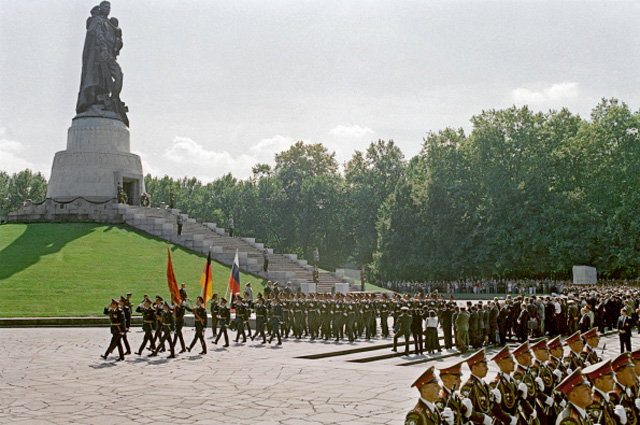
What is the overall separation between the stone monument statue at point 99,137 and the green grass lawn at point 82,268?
4.94 meters

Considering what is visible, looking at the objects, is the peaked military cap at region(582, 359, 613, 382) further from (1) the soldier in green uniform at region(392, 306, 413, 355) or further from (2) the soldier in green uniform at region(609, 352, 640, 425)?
(1) the soldier in green uniform at region(392, 306, 413, 355)

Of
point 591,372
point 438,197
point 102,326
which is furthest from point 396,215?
point 591,372

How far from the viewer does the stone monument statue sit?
44.4 meters

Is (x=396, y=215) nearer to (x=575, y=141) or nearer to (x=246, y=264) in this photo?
(x=575, y=141)

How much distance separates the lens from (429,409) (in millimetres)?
5316

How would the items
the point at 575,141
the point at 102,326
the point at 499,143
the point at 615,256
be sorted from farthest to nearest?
the point at 499,143, the point at 575,141, the point at 615,256, the point at 102,326

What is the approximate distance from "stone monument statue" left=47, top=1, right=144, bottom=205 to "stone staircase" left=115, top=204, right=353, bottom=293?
9.71ft

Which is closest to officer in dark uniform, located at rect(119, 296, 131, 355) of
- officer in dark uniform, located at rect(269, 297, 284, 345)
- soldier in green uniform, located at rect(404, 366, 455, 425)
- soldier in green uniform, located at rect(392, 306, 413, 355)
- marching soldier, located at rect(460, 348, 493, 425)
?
officer in dark uniform, located at rect(269, 297, 284, 345)

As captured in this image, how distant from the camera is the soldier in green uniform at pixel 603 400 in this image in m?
5.29

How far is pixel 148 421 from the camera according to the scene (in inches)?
362

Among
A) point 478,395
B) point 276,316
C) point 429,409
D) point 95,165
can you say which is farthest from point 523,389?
point 95,165

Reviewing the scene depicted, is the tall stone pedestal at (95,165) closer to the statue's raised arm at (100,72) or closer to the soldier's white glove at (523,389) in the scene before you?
the statue's raised arm at (100,72)

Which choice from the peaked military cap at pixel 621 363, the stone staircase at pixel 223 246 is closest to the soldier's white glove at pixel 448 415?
the peaked military cap at pixel 621 363

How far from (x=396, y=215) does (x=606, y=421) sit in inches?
2112
